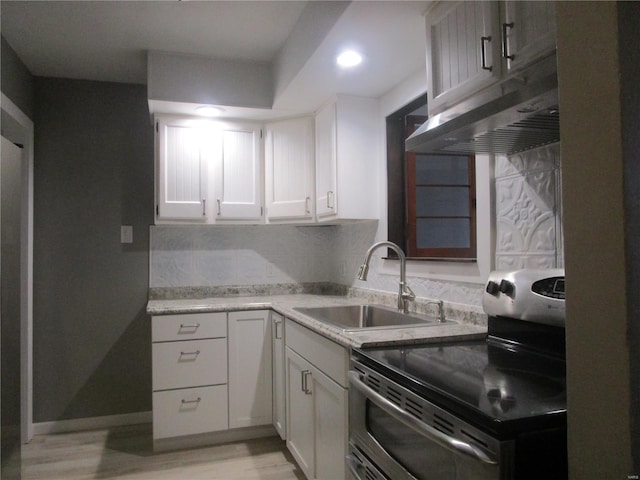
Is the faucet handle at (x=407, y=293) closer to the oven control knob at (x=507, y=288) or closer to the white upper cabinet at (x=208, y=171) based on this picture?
the oven control knob at (x=507, y=288)

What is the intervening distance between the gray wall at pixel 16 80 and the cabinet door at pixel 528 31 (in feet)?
8.43

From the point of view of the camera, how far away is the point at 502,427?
78cm

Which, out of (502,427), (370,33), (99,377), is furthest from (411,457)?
(99,377)

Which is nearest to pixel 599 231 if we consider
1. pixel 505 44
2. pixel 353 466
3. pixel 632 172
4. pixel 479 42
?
pixel 632 172

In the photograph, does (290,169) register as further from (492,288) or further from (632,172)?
(632,172)

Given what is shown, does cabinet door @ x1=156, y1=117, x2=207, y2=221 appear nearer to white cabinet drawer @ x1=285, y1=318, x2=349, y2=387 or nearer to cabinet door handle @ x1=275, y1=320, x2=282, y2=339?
cabinet door handle @ x1=275, y1=320, x2=282, y2=339

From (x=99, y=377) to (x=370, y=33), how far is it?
2796 millimetres

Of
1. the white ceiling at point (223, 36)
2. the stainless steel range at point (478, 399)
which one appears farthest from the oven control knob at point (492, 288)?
the white ceiling at point (223, 36)

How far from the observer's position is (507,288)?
1.39 m

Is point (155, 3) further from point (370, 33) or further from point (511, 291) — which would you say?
point (511, 291)

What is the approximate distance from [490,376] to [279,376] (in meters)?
1.66

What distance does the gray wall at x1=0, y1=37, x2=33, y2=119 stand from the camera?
239cm

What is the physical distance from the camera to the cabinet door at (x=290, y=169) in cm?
286

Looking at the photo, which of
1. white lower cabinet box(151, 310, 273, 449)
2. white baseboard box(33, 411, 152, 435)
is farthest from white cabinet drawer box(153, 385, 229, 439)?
white baseboard box(33, 411, 152, 435)
